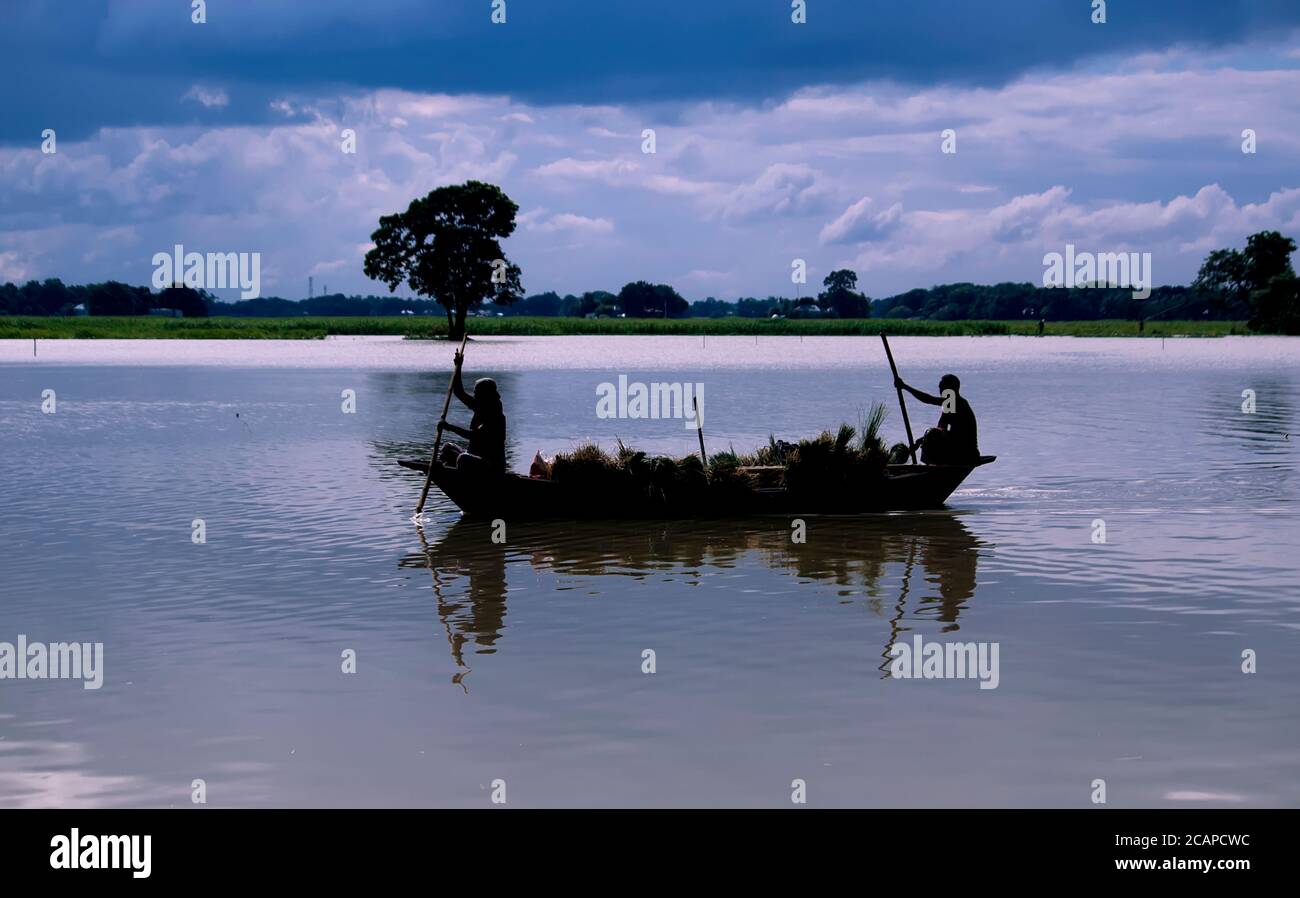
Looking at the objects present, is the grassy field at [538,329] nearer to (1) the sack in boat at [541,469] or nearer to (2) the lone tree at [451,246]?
(2) the lone tree at [451,246]

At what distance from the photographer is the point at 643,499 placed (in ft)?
57.5

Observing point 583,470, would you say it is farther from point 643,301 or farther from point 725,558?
point 643,301

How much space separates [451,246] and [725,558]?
79.0 meters

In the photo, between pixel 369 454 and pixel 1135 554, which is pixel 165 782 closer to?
pixel 1135 554

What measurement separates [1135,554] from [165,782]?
35.0 ft

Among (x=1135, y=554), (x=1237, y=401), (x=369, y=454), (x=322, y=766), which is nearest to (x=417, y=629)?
(x=322, y=766)

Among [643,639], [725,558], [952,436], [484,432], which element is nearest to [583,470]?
[484,432]

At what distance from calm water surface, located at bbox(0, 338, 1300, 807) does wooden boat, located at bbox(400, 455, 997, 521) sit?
35 cm

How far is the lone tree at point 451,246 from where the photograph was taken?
90.9 metres

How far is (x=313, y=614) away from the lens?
11.9 m

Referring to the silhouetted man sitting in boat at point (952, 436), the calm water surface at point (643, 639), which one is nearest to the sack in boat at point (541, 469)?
the calm water surface at point (643, 639)

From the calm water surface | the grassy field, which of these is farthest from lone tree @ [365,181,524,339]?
the calm water surface

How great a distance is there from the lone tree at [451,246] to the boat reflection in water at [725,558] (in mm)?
74866
